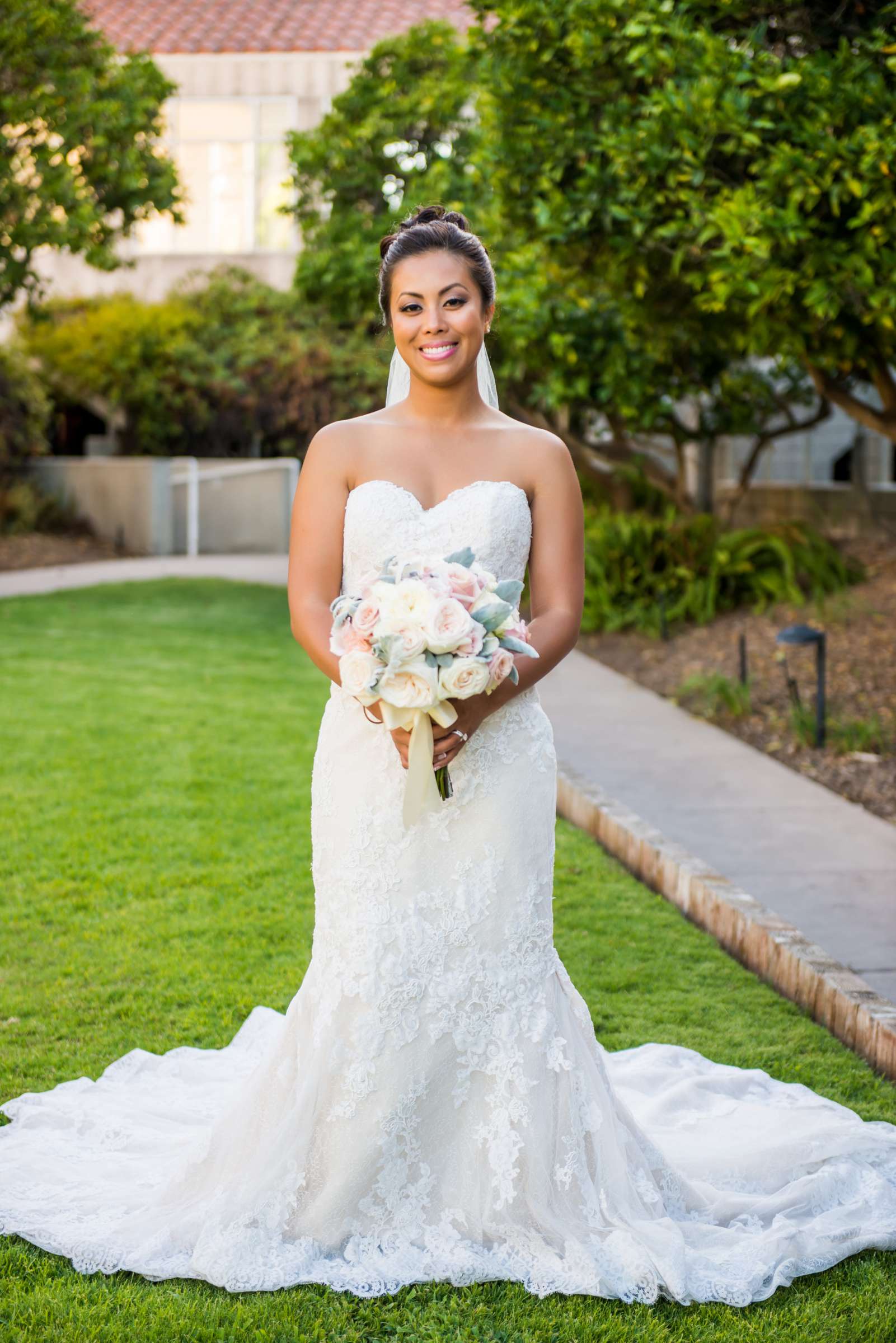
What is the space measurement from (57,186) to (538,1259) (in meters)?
13.3

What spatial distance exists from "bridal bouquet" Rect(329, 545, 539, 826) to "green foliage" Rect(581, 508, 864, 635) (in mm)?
9415

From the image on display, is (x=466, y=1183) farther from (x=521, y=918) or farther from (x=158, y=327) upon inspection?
(x=158, y=327)

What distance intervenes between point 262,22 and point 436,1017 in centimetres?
2719

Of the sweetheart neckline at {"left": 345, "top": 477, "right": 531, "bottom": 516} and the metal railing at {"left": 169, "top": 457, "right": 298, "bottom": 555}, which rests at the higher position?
the sweetheart neckline at {"left": 345, "top": 477, "right": 531, "bottom": 516}

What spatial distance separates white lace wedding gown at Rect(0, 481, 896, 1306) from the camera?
3381mm

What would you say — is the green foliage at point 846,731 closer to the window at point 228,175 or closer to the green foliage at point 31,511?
the green foliage at point 31,511

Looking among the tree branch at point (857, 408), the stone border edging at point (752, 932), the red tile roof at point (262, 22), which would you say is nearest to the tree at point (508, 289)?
the tree branch at point (857, 408)

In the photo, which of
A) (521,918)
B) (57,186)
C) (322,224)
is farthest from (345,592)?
(322,224)

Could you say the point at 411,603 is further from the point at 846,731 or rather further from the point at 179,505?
the point at 179,505

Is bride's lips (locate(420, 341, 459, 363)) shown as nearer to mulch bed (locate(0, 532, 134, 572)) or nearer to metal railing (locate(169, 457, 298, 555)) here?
mulch bed (locate(0, 532, 134, 572))

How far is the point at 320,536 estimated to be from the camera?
349cm

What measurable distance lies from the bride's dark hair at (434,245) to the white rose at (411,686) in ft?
3.33

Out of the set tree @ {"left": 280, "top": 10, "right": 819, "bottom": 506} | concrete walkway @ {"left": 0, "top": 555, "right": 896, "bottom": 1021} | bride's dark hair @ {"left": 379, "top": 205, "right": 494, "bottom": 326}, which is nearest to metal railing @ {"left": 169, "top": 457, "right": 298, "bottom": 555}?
tree @ {"left": 280, "top": 10, "right": 819, "bottom": 506}

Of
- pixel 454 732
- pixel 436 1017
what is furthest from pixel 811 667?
pixel 454 732
